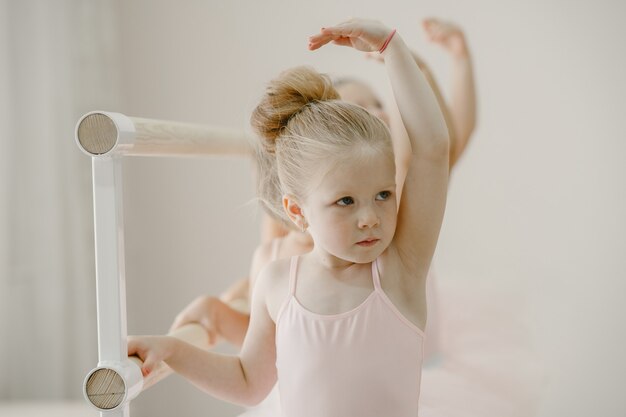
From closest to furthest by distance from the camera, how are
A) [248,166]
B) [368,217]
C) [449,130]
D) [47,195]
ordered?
[368,217] < [449,130] < [47,195] < [248,166]

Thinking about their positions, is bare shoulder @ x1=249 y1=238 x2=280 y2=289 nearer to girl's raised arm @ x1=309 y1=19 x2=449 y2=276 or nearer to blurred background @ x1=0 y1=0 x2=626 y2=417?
girl's raised arm @ x1=309 y1=19 x2=449 y2=276

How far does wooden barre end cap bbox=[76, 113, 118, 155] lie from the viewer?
0.85 metres

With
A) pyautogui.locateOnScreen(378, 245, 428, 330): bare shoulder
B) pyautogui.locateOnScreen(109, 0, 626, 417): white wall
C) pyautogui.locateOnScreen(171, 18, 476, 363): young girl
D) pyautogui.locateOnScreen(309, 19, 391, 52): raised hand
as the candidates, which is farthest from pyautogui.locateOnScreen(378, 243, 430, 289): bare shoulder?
pyautogui.locateOnScreen(109, 0, 626, 417): white wall

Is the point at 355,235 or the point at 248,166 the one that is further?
the point at 248,166

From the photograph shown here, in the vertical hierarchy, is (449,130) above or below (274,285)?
above

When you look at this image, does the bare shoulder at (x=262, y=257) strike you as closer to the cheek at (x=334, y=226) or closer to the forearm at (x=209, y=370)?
the forearm at (x=209, y=370)

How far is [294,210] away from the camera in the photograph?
0.92m

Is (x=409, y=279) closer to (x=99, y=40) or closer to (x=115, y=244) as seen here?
(x=115, y=244)

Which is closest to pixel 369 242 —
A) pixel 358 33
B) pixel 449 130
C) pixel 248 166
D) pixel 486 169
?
pixel 358 33

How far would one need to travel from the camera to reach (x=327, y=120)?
0.88 meters

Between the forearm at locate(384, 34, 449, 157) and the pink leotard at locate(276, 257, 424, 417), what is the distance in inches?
6.0

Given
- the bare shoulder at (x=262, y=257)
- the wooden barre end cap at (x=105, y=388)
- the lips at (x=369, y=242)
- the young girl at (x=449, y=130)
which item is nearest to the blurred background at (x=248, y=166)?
the young girl at (x=449, y=130)

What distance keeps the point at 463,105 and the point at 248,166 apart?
103 centimetres

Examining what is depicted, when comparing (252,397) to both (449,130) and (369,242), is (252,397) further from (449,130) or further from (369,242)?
(449,130)
